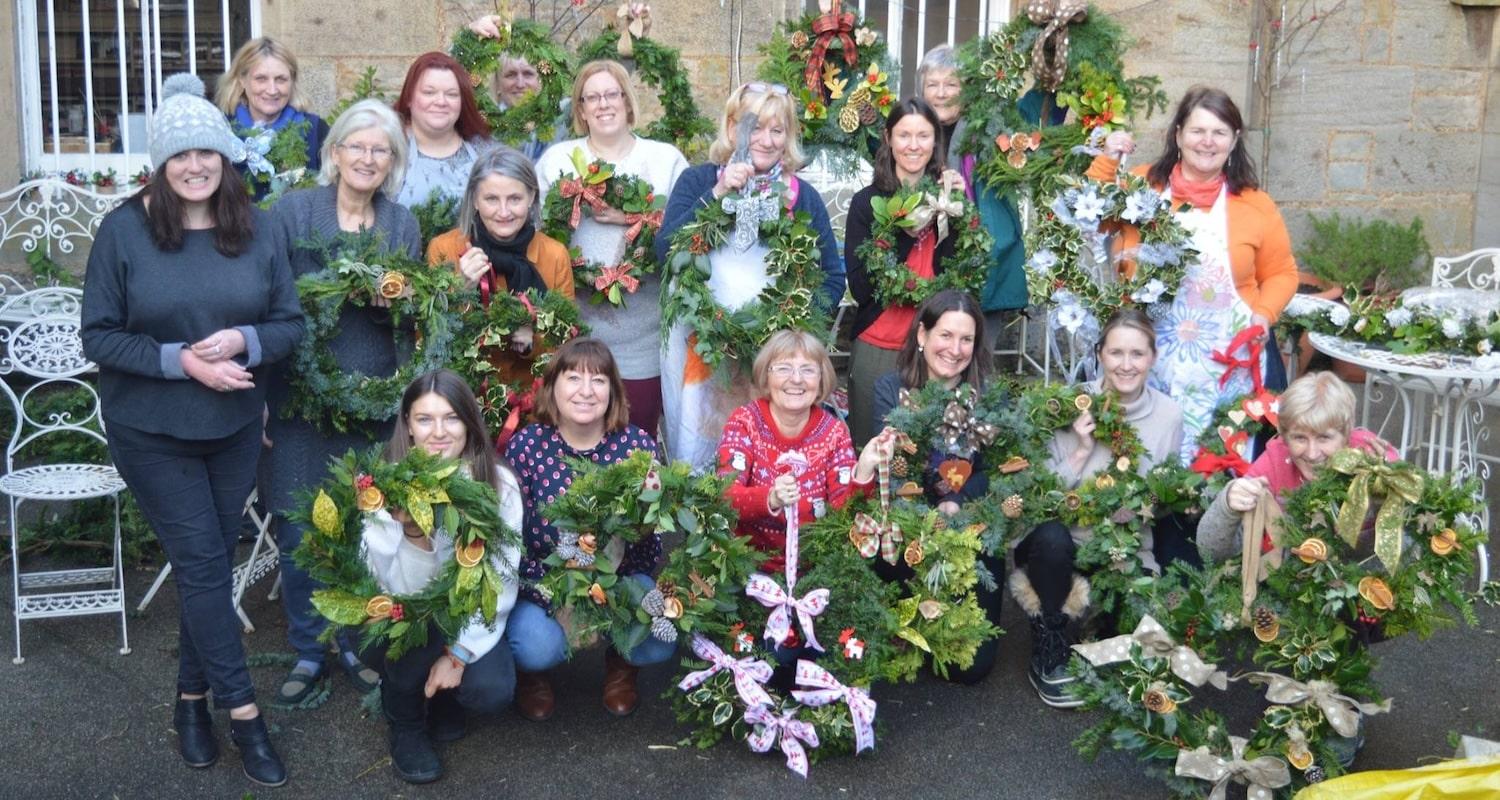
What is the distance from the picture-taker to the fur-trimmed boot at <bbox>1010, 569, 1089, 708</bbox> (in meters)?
4.77

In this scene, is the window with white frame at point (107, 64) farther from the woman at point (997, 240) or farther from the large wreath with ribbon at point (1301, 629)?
the large wreath with ribbon at point (1301, 629)

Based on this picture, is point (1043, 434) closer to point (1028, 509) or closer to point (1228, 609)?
point (1028, 509)

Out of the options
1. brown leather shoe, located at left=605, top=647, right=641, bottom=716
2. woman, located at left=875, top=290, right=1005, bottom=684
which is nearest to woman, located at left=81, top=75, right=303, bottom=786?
brown leather shoe, located at left=605, top=647, right=641, bottom=716

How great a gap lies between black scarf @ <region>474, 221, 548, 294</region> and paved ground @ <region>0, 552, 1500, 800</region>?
1.28m

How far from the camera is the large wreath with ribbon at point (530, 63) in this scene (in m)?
5.80

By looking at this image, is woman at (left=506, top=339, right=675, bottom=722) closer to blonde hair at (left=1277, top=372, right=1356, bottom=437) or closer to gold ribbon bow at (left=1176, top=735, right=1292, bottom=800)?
gold ribbon bow at (left=1176, top=735, right=1292, bottom=800)

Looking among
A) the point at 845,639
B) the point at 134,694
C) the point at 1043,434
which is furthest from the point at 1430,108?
the point at 134,694

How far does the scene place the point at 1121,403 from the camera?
492 cm

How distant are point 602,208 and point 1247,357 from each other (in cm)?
228

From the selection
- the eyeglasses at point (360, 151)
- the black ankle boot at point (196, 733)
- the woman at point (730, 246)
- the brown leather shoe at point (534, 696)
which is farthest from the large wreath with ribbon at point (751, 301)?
the black ankle boot at point (196, 733)

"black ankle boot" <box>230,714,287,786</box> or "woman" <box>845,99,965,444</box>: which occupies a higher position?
"woman" <box>845,99,965,444</box>

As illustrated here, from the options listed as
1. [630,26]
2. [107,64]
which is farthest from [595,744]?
[107,64]

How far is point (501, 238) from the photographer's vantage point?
16.2 feet

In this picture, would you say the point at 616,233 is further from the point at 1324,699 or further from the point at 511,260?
the point at 1324,699
